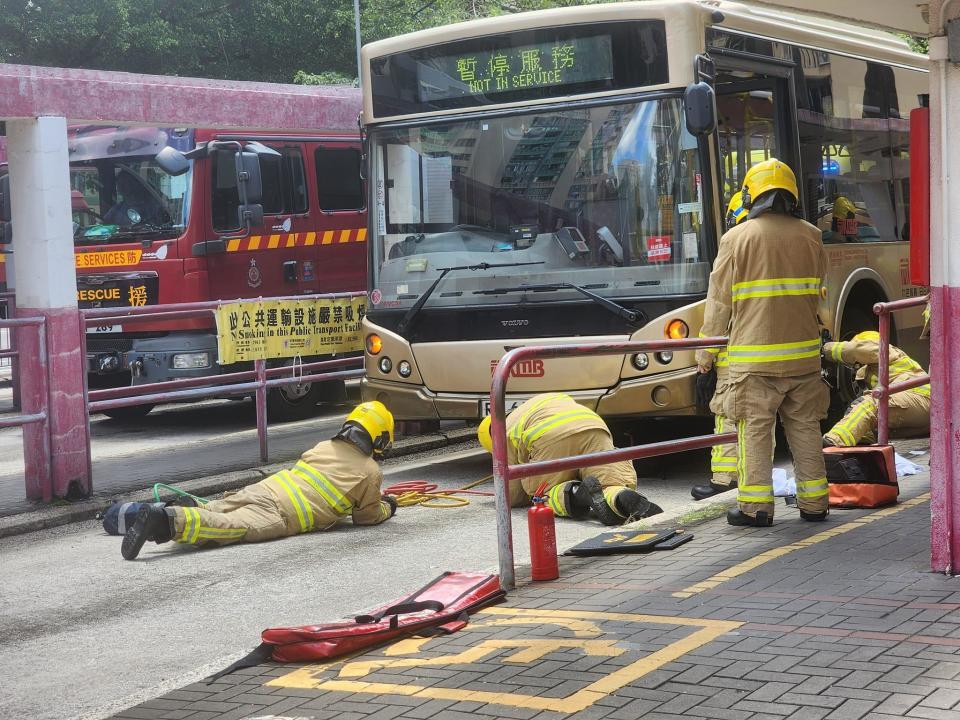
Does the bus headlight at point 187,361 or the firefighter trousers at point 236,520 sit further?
the bus headlight at point 187,361

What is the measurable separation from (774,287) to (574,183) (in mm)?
2899

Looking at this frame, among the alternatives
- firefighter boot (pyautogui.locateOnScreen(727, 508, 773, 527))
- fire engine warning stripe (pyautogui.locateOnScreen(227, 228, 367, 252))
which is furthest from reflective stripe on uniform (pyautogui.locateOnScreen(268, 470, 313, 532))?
fire engine warning stripe (pyautogui.locateOnScreen(227, 228, 367, 252))

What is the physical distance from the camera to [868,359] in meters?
9.84

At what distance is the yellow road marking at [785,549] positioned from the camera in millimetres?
5945

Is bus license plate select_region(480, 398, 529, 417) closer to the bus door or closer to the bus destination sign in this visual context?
the bus door

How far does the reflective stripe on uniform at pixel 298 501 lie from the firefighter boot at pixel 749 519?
2.46m

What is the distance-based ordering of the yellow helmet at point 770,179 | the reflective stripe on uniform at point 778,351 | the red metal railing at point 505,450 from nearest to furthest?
the red metal railing at point 505,450 → the reflective stripe on uniform at point 778,351 → the yellow helmet at point 770,179

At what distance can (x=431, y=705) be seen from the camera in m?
4.61

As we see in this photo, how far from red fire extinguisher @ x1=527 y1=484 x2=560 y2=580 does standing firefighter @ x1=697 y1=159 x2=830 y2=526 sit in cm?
135

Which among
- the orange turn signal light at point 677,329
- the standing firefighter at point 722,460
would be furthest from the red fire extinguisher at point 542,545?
the orange turn signal light at point 677,329

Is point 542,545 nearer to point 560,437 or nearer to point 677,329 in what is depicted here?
point 560,437

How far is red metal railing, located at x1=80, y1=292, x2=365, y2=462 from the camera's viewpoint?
991 centimetres

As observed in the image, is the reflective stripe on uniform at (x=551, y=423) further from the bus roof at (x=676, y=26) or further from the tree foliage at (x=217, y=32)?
the tree foliage at (x=217, y=32)

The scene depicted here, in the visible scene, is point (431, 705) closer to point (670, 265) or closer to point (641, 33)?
point (670, 265)
